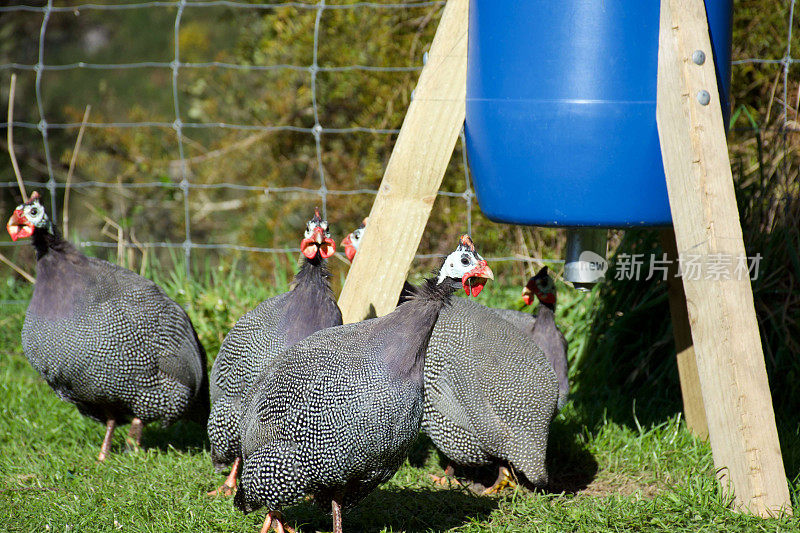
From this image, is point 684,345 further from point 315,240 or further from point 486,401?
point 315,240

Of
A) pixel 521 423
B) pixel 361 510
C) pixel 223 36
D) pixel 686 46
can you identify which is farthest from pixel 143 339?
pixel 223 36

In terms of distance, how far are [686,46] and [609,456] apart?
168cm

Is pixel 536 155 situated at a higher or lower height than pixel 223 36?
lower

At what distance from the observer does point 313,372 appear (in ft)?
8.29

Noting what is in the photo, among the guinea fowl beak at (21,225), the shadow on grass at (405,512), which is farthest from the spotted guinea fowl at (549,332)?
the guinea fowl beak at (21,225)

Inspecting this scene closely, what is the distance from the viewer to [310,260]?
3.08m

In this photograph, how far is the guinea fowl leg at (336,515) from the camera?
2559mm

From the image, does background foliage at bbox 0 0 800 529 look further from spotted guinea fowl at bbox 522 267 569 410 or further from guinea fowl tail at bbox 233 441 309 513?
guinea fowl tail at bbox 233 441 309 513

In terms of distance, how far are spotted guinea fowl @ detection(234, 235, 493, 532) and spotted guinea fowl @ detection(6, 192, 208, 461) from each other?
971 millimetres

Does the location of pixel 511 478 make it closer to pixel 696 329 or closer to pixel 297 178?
pixel 696 329

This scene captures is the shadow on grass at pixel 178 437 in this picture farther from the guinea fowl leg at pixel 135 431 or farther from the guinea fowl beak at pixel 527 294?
the guinea fowl beak at pixel 527 294

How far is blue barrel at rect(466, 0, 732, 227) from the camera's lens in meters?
2.41

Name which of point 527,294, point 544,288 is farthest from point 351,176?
point 544,288

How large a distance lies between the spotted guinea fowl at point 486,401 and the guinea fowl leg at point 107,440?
52.8 inches
